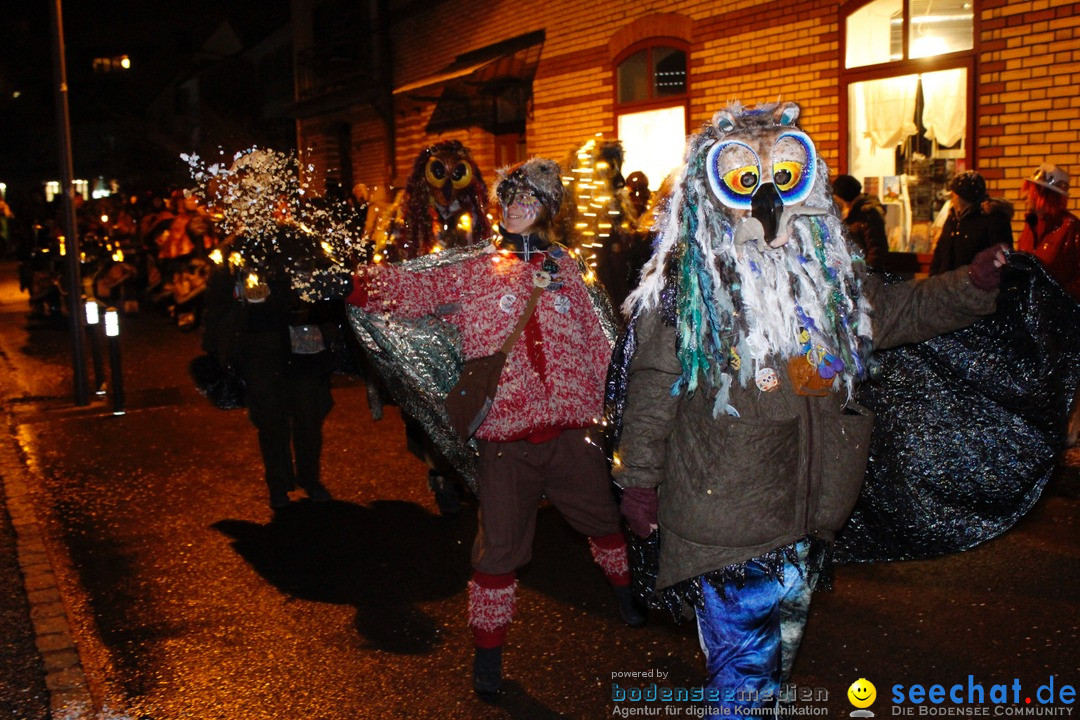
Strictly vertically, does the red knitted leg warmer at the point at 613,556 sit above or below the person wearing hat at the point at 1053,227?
below

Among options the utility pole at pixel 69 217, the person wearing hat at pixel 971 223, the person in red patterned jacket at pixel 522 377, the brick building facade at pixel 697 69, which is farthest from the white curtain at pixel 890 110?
the utility pole at pixel 69 217

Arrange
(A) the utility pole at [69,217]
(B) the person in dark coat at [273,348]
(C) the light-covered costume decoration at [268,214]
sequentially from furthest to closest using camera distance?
(A) the utility pole at [69,217], (B) the person in dark coat at [273,348], (C) the light-covered costume decoration at [268,214]

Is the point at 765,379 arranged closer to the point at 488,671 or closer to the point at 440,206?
the point at 488,671

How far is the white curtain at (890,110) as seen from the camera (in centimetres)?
1000

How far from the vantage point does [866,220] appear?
9.13 metres

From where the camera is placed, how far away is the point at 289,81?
33406 millimetres

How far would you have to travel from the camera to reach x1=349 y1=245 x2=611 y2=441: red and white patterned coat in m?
4.27

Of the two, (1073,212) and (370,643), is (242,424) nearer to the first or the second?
(370,643)

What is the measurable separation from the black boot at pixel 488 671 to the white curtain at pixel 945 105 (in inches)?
281

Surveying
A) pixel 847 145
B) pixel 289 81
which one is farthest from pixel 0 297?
pixel 847 145

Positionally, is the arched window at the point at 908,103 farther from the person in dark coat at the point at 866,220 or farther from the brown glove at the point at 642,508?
the brown glove at the point at 642,508

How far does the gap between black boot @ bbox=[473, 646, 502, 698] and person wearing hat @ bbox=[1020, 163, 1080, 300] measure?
5.14 m

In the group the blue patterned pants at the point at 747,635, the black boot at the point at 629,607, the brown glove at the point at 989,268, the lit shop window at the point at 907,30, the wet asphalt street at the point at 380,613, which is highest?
the lit shop window at the point at 907,30

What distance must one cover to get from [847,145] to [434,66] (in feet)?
32.1
